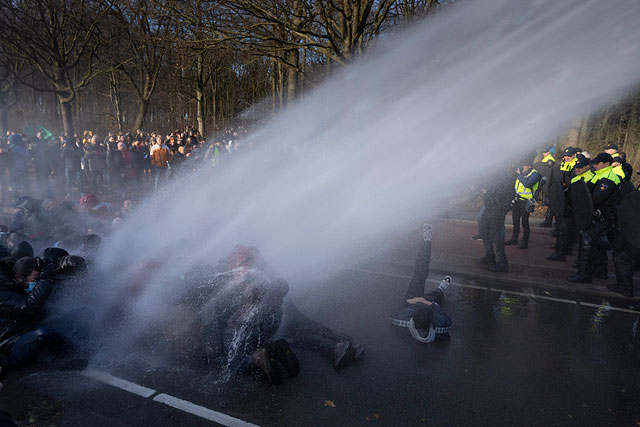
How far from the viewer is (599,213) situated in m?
6.47

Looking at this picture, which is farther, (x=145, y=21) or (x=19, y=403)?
(x=145, y=21)

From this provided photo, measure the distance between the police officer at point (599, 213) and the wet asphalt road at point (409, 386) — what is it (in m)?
1.64

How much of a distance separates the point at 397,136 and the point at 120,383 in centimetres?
741

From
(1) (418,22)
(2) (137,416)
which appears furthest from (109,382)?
(1) (418,22)

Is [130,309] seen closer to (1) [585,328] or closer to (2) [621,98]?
(1) [585,328]

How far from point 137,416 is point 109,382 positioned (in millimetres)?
584

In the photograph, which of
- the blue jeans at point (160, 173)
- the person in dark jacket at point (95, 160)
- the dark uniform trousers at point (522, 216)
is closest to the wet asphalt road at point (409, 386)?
the dark uniform trousers at point (522, 216)

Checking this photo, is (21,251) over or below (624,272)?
over

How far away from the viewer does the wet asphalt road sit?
3227mm

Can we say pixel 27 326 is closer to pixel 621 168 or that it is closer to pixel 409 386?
pixel 409 386

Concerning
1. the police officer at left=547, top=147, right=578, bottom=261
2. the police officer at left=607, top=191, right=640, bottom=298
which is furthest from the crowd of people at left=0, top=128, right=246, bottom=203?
the police officer at left=607, top=191, right=640, bottom=298

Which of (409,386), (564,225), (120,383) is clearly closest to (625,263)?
(564,225)

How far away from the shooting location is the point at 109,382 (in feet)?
11.7

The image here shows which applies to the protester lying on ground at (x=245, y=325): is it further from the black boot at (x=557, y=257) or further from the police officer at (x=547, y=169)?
the police officer at (x=547, y=169)
